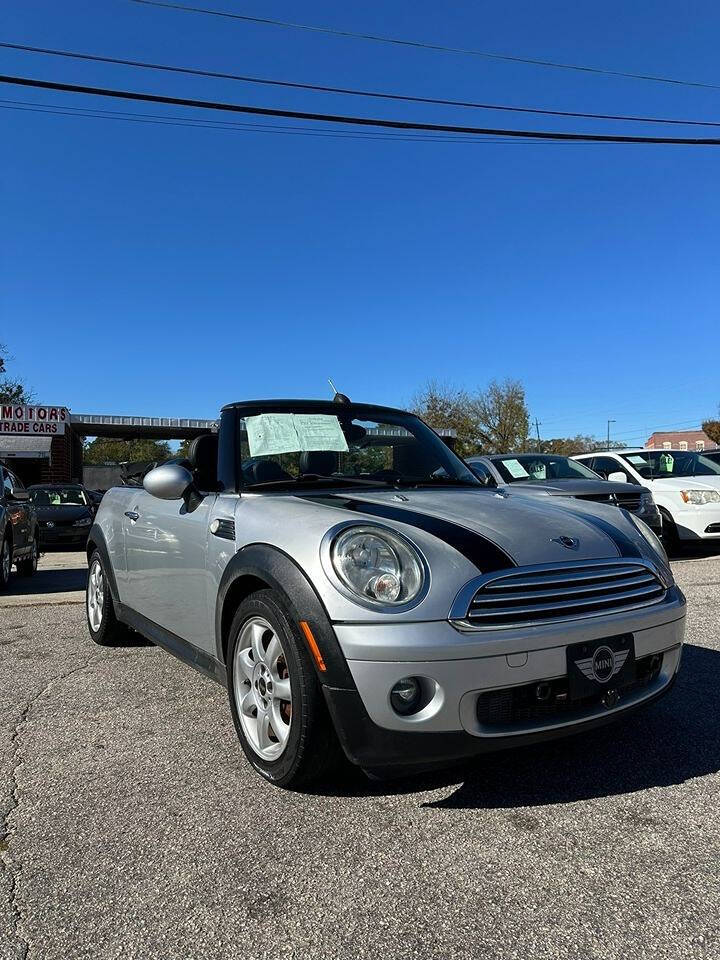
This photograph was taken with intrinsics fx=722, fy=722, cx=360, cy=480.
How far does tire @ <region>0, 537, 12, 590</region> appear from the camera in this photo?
28.2 feet

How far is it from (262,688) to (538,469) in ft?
25.1

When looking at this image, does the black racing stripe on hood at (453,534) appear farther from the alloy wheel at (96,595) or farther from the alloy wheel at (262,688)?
the alloy wheel at (96,595)

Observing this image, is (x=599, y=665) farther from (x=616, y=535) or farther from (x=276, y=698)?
(x=276, y=698)

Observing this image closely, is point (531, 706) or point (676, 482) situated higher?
point (676, 482)

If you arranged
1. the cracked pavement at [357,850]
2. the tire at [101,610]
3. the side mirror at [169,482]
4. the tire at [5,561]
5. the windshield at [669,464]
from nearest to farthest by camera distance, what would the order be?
the cracked pavement at [357,850], the side mirror at [169,482], the tire at [101,610], the tire at [5,561], the windshield at [669,464]

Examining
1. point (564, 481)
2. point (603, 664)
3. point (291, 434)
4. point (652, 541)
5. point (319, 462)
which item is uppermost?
point (291, 434)

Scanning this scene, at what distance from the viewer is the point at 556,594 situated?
8.08 feet

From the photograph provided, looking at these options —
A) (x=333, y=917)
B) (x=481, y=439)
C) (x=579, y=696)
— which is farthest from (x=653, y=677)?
(x=481, y=439)

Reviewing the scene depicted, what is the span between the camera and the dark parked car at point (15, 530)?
8711 millimetres

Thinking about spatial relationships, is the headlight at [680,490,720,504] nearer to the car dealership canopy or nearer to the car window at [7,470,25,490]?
the car window at [7,470,25,490]

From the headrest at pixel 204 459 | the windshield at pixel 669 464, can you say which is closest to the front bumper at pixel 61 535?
the windshield at pixel 669 464

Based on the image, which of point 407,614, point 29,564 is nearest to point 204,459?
point 407,614

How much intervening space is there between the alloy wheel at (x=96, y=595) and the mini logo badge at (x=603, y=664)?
11.6ft

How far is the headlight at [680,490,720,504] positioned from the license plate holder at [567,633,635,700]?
7931mm
